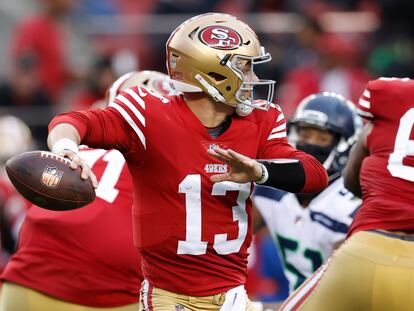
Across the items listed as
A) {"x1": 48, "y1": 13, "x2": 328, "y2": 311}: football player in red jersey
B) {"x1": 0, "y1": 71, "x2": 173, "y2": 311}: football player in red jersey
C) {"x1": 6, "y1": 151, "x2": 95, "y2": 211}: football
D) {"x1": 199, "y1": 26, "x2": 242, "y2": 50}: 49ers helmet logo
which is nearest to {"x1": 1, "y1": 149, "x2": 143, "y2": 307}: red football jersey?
{"x1": 0, "y1": 71, "x2": 173, "y2": 311}: football player in red jersey

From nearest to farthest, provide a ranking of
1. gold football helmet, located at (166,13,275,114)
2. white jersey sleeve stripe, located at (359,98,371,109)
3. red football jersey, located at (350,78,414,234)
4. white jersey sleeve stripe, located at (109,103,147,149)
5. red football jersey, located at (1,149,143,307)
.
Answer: white jersey sleeve stripe, located at (109,103,147,149) → gold football helmet, located at (166,13,275,114) → red football jersey, located at (350,78,414,234) → white jersey sleeve stripe, located at (359,98,371,109) → red football jersey, located at (1,149,143,307)

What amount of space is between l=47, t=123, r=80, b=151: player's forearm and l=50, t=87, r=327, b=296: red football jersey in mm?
191

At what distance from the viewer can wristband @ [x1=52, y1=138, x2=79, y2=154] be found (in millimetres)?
4008

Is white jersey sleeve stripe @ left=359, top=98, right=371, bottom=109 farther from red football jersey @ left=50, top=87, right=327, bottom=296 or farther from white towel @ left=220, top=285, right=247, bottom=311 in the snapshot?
white towel @ left=220, top=285, right=247, bottom=311

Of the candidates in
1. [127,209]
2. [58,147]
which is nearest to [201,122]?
[58,147]

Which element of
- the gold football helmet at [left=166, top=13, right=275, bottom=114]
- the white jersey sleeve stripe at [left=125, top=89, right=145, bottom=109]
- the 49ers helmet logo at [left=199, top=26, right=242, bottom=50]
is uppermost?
the 49ers helmet logo at [left=199, top=26, right=242, bottom=50]

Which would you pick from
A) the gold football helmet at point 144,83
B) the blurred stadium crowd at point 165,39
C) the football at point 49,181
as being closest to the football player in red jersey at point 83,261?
the gold football helmet at point 144,83

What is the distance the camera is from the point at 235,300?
4.44 metres

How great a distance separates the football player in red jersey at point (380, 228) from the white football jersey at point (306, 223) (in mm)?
835

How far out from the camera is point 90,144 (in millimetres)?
4273

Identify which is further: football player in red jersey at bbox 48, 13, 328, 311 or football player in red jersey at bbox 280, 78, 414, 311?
football player in red jersey at bbox 280, 78, 414, 311

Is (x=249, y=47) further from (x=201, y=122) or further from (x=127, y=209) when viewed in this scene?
(x=127, y=209)

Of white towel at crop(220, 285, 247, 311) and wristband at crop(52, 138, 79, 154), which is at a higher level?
wristband at crop(52, 138, 79, 154)

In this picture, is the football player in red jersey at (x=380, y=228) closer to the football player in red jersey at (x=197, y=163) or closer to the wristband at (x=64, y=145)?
the football player in red jersey at (x=197, y=163)
